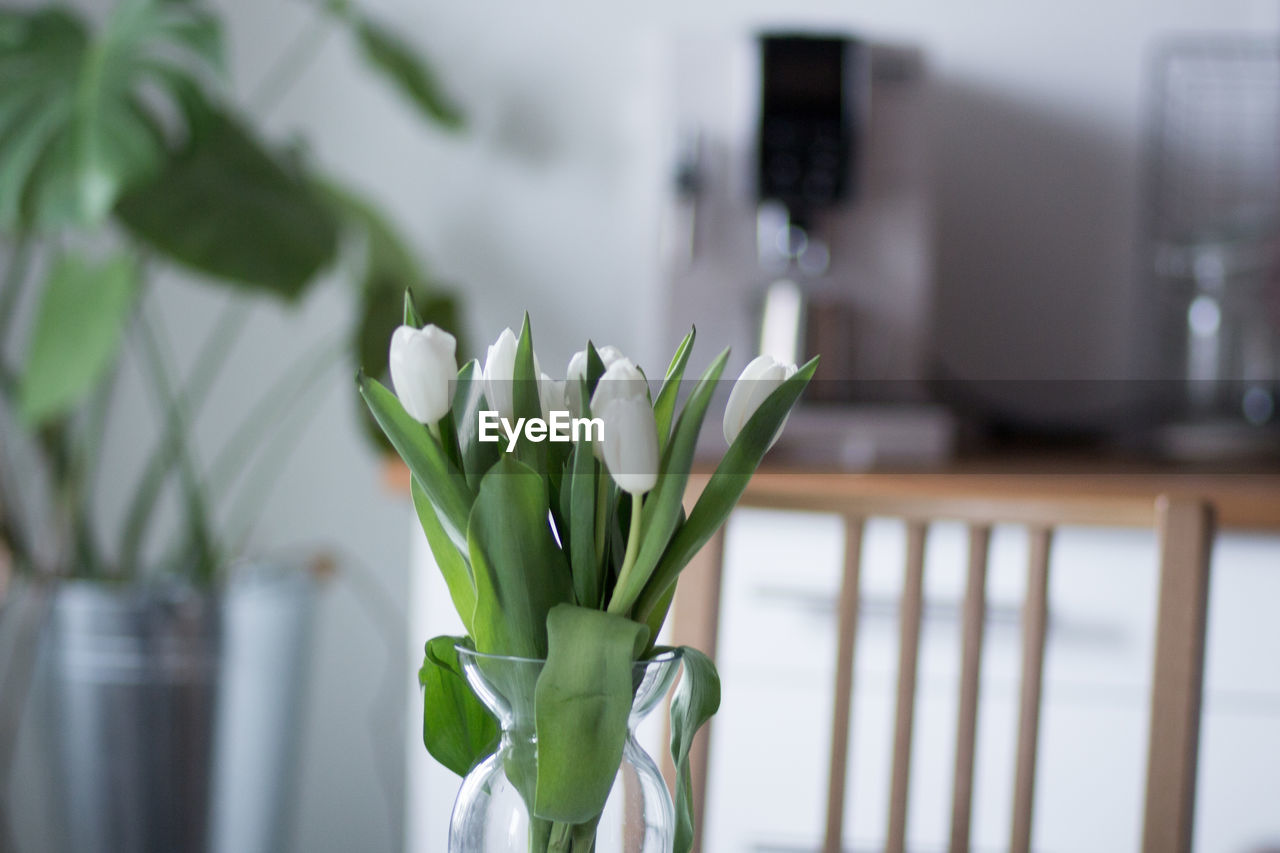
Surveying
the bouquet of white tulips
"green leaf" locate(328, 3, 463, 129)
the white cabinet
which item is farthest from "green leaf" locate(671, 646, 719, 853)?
"green leaf" locate(328, 3, 463, 129)

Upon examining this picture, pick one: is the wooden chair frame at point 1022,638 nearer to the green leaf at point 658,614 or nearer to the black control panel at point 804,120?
the green leaf at point 658,614

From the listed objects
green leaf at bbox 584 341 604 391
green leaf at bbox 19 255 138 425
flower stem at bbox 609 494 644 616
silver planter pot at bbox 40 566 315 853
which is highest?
green leaf at bbox 19 255 138 425

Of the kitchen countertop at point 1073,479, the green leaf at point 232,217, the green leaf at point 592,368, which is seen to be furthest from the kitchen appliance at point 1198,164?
the green leaf at point 592,368

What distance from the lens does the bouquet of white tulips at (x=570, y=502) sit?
1.18 feet

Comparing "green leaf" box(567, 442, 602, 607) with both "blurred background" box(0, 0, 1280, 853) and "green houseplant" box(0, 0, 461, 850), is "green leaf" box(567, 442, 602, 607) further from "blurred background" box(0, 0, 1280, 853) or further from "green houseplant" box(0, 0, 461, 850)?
"blurred background" box(0, 0, 1280, 853)

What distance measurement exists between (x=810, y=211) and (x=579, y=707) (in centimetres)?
102

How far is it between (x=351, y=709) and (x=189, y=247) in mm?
832

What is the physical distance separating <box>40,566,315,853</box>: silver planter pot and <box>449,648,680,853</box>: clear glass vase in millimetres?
984

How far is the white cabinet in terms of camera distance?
3.65 feet

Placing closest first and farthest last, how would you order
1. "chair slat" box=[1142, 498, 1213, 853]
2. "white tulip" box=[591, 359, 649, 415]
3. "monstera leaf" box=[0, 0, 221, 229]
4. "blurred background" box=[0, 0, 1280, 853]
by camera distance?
"white tulip" box=[591, 359, 649, 415]
"chair slat" box=[1142, 498, 1213, 853]
"monstera leaf" box=[0, 0, 221, 229]
"blurred background" box=[0, 0, 1280, 853]

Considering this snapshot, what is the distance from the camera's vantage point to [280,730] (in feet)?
4.49

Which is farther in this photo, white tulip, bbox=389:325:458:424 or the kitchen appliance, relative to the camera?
the kitchen appliance

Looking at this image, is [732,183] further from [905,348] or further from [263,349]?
[263,349]

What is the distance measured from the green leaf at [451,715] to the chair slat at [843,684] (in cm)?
38
